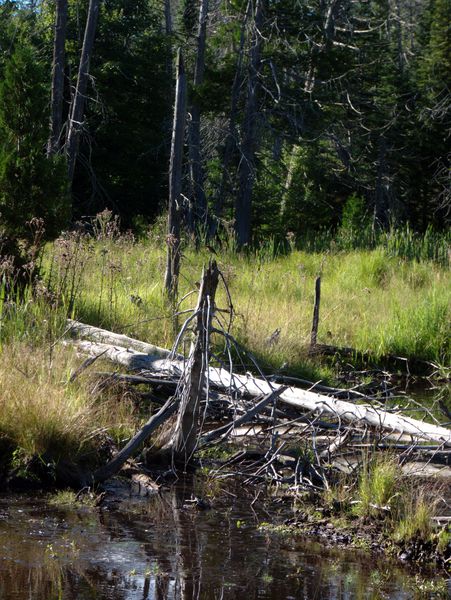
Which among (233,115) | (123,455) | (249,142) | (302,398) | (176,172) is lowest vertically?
(123,455)

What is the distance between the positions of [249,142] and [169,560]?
1460 cm

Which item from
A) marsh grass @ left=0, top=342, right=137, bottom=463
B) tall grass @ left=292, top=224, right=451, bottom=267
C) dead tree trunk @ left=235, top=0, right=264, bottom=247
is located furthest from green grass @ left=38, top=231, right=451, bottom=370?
dead tree trunk @ left=235, top=0, right=264, bottom=247

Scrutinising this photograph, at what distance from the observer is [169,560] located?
4945 mm

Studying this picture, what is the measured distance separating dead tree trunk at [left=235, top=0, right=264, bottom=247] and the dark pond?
12382 mm

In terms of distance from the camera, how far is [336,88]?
19.8 m

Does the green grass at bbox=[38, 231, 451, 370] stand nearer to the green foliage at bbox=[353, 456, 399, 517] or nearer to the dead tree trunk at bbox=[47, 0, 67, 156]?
the green foliage at bbox=[353, 456, 399, 517]

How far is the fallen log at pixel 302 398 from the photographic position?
6.63 meters

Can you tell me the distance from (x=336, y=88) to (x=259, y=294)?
908 cm

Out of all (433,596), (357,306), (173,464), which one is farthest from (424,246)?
(433,596)

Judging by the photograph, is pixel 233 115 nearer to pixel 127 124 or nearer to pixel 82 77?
pixel 82 77

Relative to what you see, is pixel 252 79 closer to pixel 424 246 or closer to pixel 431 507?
pixel 424 246

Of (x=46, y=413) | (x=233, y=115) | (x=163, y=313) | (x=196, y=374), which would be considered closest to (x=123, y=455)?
(x=46, y=413)

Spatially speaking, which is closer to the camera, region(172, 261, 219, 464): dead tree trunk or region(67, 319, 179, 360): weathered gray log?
region(172, 261, 219, 464): dead tree trunk

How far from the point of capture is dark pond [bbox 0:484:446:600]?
4.58m
